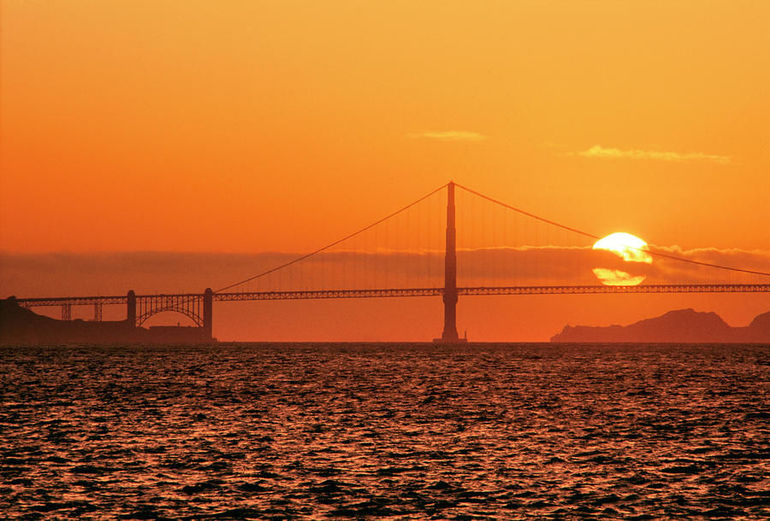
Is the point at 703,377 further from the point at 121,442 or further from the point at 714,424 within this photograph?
the point at 121,442

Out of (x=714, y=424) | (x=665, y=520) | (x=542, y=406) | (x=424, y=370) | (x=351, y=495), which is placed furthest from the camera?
(x=424, y=370)

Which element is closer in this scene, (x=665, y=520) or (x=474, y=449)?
(x=665, y=520)

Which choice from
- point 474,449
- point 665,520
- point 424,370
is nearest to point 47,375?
point 424,370

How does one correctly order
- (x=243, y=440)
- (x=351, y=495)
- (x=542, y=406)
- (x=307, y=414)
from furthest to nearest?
(x=542, y=406)
(x=307, y=414)
(x=243, y=440)
(x=351, y=495)

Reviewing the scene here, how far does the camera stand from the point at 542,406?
166 feet

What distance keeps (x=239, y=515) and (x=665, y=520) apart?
8.43 m

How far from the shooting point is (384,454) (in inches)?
1248

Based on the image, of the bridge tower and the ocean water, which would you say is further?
the bridge tower

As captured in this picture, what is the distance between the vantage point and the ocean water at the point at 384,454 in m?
23.4

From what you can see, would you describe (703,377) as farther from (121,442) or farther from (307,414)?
(121,442)

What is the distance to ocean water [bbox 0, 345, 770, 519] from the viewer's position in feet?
76.8

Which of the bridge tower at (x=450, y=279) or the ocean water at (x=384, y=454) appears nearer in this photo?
the ocean water at (x=384, y=454)

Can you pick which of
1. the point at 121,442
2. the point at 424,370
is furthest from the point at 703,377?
the point at 121,442

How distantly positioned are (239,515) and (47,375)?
220ft
